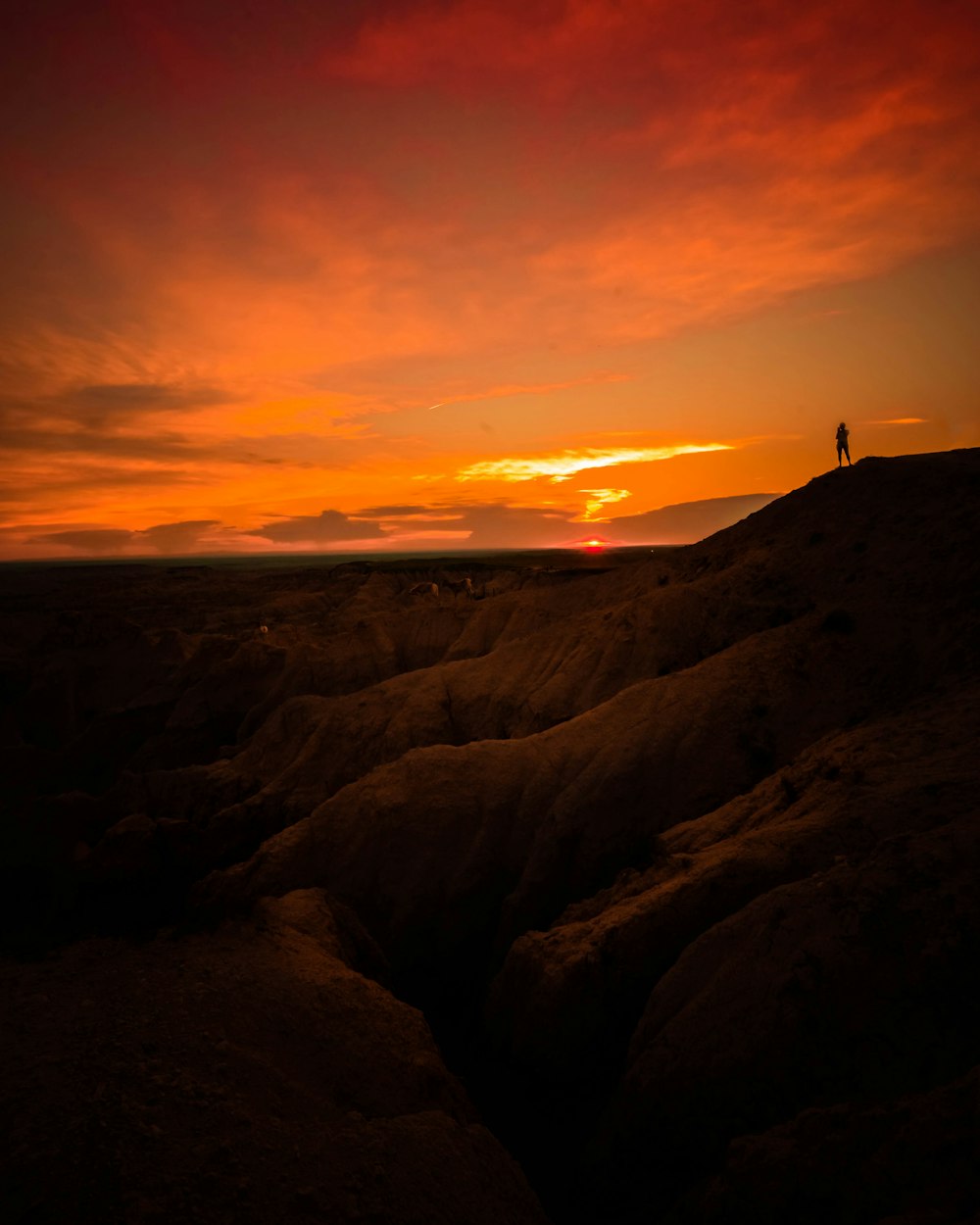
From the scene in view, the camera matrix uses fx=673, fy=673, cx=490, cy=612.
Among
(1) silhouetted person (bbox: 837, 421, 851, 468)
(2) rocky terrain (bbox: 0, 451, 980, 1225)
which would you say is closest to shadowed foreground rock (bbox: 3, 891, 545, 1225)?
(2) rocky terrain (bbox: 0, 451, 980, 1225)

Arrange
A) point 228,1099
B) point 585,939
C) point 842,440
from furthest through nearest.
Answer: point 842,440 < point 585,939 < point 228,1099

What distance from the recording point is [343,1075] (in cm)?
741

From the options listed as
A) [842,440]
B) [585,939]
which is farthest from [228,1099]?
[842,440]

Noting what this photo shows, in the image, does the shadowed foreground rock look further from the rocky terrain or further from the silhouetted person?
the silhouetted person

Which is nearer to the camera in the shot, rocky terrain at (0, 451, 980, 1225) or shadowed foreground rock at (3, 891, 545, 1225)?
shadowed foreground rock at (3, 891, 545, 1225)

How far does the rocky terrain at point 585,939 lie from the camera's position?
6.07 m

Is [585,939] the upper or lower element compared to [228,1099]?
lower

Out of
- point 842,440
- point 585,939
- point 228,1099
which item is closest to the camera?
point 228,1099

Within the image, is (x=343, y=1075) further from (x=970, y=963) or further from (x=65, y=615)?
(x=65, y=615)

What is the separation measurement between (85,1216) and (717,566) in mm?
23269

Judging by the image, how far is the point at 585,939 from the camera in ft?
35.3

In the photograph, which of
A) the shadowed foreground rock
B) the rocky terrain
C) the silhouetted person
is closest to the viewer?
the shadowed foreground rock

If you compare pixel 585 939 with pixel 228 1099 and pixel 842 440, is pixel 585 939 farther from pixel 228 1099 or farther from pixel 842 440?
pixel 842 440

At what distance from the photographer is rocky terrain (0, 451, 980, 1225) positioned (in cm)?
607
